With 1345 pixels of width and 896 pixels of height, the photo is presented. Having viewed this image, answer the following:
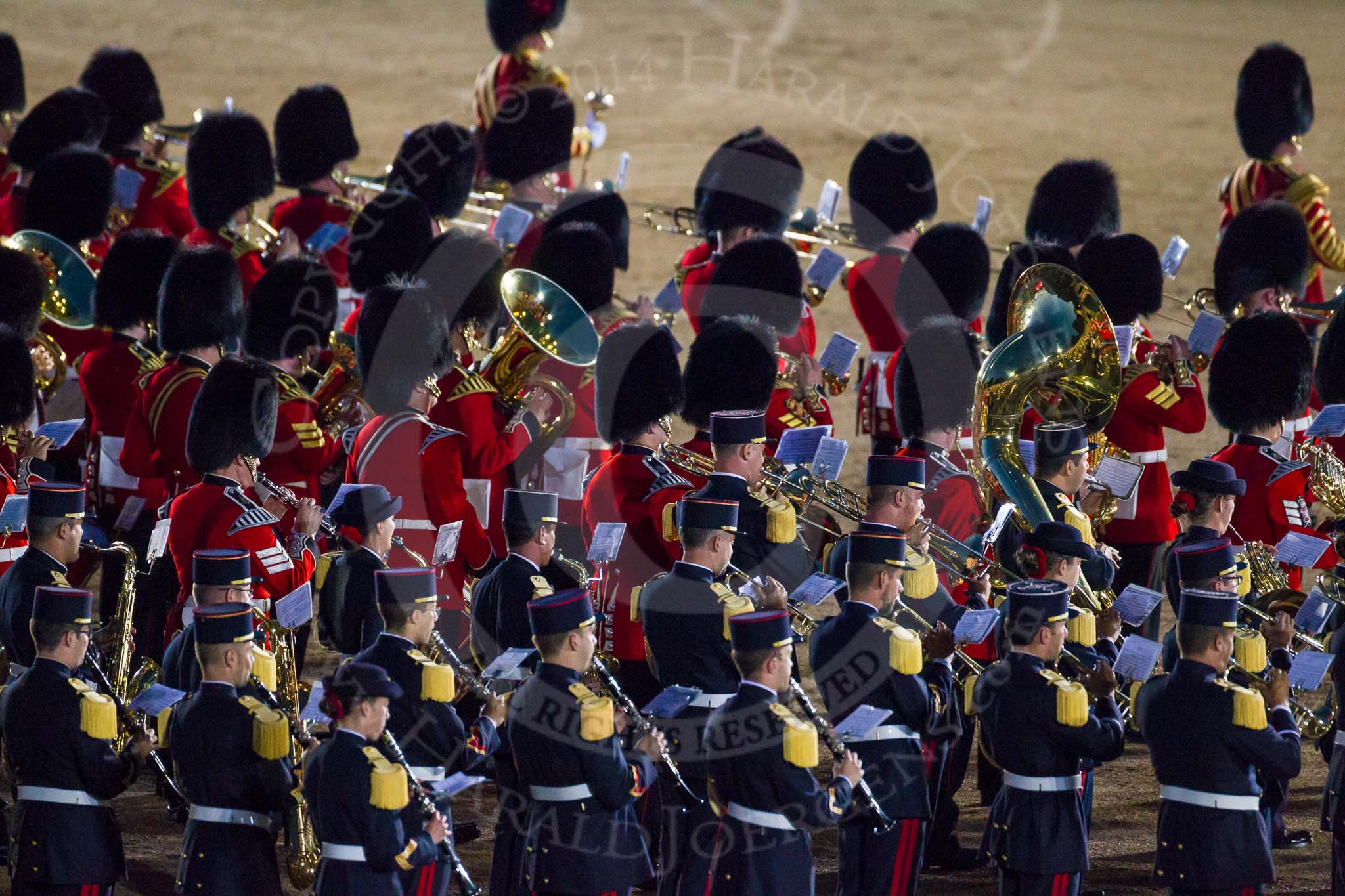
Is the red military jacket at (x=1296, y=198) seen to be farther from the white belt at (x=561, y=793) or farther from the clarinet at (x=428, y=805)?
the clarinet at (x=428, y=805)

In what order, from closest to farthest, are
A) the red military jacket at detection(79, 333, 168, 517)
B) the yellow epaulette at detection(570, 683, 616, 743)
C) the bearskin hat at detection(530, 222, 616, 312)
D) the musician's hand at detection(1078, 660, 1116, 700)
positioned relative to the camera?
the yellow epaulette at detection(570, 683, 616, 743) → the musician's hand at detection(1078, 660, 1116, 700) → the red military jacket at detection(79, 333, 168, 517) → the bearskin hat at detection(530, 222, 616, 312)

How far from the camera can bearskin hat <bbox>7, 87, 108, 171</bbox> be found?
9.96 m

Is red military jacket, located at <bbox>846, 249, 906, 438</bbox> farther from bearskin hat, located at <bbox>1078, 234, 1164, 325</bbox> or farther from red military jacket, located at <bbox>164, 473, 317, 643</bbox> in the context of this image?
red military jacket, located at <bbox>164, 473, 317, 643</bbox>

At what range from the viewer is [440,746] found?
5000 mm

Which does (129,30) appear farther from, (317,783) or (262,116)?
(317,783)

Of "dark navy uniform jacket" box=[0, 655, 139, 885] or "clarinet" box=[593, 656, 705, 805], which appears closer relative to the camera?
"dark navy uniform jacket" box=[0, 655, 139, 885]

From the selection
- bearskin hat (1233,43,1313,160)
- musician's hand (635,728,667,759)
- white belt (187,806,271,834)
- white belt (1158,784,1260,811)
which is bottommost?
white belt (187,806,271,834)

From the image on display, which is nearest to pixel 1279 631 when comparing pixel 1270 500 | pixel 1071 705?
pixel 1071 705

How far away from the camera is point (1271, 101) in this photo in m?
10.4

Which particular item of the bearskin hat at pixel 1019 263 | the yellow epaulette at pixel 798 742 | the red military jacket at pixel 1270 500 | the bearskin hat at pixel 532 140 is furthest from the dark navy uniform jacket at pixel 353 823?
the bearskin hat at pixel 532 140

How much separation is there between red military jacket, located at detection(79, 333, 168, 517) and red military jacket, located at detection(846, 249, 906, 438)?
267 centimetres

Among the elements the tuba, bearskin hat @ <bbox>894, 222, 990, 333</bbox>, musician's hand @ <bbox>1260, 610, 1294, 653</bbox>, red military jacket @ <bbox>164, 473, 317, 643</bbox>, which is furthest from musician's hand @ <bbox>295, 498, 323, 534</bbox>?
bearskin hat @ <bbox>894, 222, 990, 333</bbox>

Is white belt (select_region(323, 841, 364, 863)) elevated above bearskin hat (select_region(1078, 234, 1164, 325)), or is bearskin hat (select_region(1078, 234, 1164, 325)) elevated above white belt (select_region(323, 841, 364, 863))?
bearskin hat (select_region(1078, 234, 1164, 325))

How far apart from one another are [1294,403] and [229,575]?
3546 millimetres
